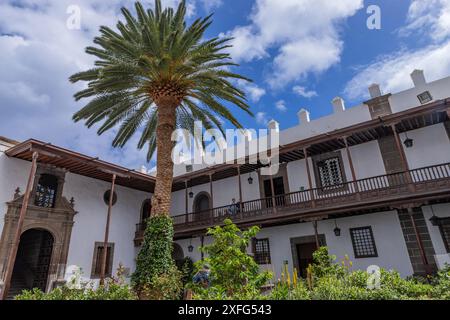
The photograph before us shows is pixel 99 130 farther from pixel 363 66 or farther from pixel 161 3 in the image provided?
pixel 363 66

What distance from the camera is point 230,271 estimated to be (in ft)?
18.3

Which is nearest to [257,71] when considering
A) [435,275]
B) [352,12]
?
[352,12]

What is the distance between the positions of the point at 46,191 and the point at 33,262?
402cm

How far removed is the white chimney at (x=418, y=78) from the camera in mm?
13435

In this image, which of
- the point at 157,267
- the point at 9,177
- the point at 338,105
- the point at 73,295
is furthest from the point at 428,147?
the point at 9,177

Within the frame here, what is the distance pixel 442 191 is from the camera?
373 inches

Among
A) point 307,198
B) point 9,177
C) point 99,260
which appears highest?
point 9,177

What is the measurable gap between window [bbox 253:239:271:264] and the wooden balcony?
6.16 feet

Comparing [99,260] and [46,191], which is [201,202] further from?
[46,191]

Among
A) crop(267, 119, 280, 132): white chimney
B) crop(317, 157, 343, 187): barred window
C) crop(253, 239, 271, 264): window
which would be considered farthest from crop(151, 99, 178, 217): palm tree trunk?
crop(267, 119, 280, 132): white chimney

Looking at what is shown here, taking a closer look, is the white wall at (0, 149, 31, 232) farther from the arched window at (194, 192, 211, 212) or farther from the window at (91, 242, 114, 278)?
the arched window at (194, 192, 211, 212)

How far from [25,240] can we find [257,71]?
16370 mm

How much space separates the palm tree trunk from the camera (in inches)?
373

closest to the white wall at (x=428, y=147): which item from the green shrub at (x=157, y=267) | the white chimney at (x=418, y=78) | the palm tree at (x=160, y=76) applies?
the white chimney at (x=418, y=78)
